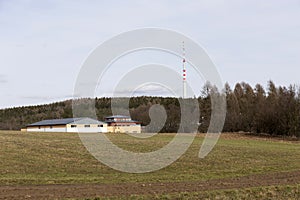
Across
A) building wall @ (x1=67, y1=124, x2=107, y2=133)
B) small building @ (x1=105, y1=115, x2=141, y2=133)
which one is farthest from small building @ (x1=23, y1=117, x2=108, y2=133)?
small building @ (x1=105, y1=115, x2=141, y2=133)

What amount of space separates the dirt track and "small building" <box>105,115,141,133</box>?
80515 mm

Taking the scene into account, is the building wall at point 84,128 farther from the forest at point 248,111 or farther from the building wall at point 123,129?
the forest at point 248,111

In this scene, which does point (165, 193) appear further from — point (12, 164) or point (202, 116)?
point (202, 116)

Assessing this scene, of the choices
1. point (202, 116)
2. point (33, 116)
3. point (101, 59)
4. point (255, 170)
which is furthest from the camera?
point (33, 116)

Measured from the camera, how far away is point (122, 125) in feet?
Result: 363

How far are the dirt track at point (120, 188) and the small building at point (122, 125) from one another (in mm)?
80515

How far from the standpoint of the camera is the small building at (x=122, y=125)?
104162mm

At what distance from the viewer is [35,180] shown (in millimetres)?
20891

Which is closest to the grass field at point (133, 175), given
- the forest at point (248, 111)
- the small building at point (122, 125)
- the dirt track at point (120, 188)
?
the dirt track at point (120, 188)

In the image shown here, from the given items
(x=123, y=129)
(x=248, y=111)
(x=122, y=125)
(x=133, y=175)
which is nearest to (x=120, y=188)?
(x=133, y=175)

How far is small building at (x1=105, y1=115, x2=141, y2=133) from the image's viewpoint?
104162 millimetres

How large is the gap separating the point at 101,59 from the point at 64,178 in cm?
696

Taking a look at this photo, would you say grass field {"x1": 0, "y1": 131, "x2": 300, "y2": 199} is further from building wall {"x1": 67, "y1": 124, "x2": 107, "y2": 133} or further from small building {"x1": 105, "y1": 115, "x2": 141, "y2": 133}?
small building {"x1": 105, "y1": 115, "x2": 141, "y2": 133}

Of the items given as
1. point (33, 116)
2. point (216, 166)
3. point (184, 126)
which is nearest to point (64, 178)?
point (216, 166)
